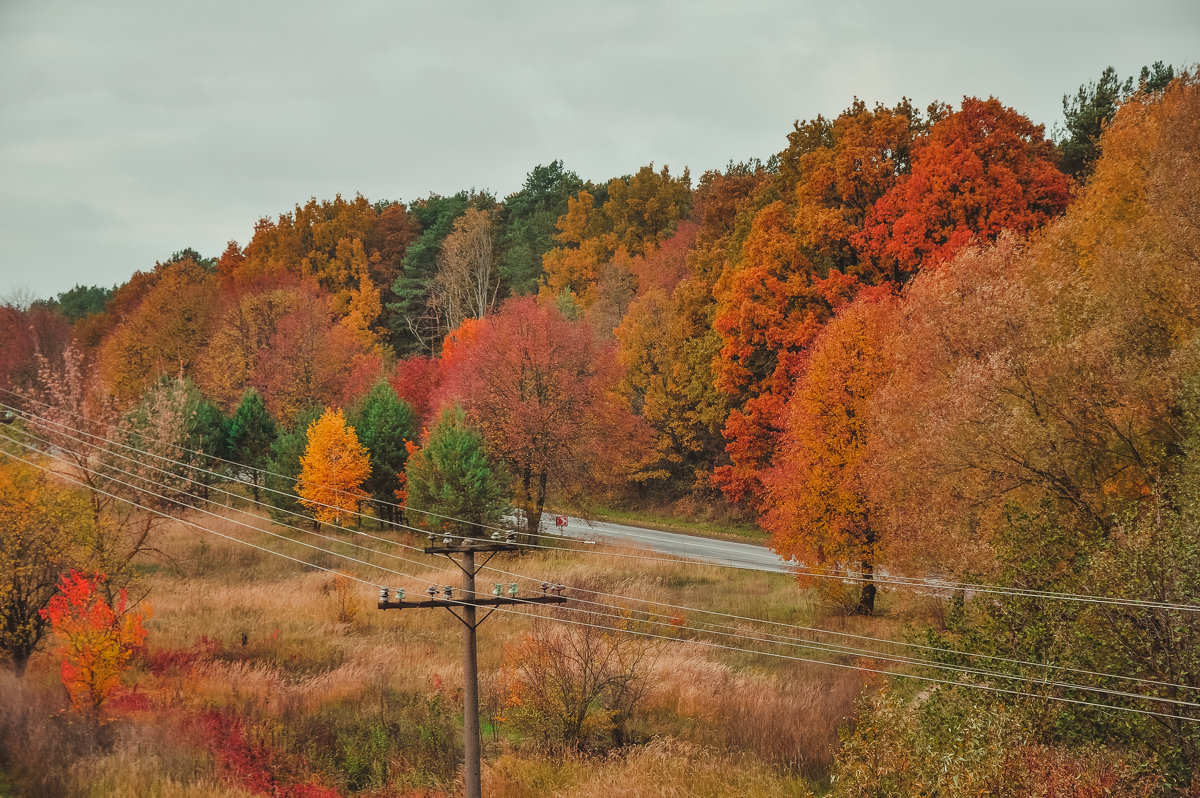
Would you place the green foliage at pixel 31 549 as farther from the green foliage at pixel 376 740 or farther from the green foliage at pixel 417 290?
the green foliage at pixel 417 290

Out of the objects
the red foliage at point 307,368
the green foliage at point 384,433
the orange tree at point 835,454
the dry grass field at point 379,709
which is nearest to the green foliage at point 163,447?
the dry grass field at point 379,709

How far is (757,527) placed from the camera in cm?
4153

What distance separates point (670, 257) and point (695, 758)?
1665 inches

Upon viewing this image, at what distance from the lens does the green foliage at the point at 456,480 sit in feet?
113

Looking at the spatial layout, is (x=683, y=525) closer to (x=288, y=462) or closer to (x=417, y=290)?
(x=288, y=462)

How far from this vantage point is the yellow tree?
37.8 meters

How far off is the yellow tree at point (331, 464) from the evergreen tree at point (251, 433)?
33.4ft

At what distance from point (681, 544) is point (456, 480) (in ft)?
35.5

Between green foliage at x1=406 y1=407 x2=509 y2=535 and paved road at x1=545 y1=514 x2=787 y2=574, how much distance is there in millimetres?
6180

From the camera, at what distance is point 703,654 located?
84.8 feet

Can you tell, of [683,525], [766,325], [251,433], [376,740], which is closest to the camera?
[376,740]

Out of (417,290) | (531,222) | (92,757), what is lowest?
(92,757)

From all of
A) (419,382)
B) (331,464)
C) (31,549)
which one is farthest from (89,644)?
(419,382)

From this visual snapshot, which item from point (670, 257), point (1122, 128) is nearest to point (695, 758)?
point (1122, 128)
